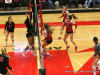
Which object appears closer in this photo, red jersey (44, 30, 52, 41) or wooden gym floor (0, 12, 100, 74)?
red jersey (44, 30, 52, 41)

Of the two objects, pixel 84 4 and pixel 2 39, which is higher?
pixel 84 4

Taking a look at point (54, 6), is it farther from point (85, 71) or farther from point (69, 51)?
point (85, 71)

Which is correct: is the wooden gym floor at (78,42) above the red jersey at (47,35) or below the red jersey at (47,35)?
below

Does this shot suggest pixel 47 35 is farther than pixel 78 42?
No

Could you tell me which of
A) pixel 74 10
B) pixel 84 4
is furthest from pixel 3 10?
pixel 84 4

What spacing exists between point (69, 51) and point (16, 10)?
12684 mm

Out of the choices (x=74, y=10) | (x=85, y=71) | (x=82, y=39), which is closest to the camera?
(x=85, y=71)

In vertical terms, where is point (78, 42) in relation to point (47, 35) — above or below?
below

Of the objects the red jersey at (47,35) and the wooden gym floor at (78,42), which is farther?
the wooden gym floor at (78,42)

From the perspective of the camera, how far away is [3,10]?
19953mm

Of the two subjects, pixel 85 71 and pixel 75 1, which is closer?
pixel 85 71

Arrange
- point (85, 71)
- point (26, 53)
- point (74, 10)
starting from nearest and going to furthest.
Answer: point (85, 71) → point (26, 53) → point (74, 10)

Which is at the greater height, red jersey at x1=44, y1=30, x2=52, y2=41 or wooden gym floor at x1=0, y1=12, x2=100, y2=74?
red jersey at x1=44, y1=30, x2=52, y2=41

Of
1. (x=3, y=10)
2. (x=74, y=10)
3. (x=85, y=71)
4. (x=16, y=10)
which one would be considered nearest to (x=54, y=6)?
(x=74, y=10)
